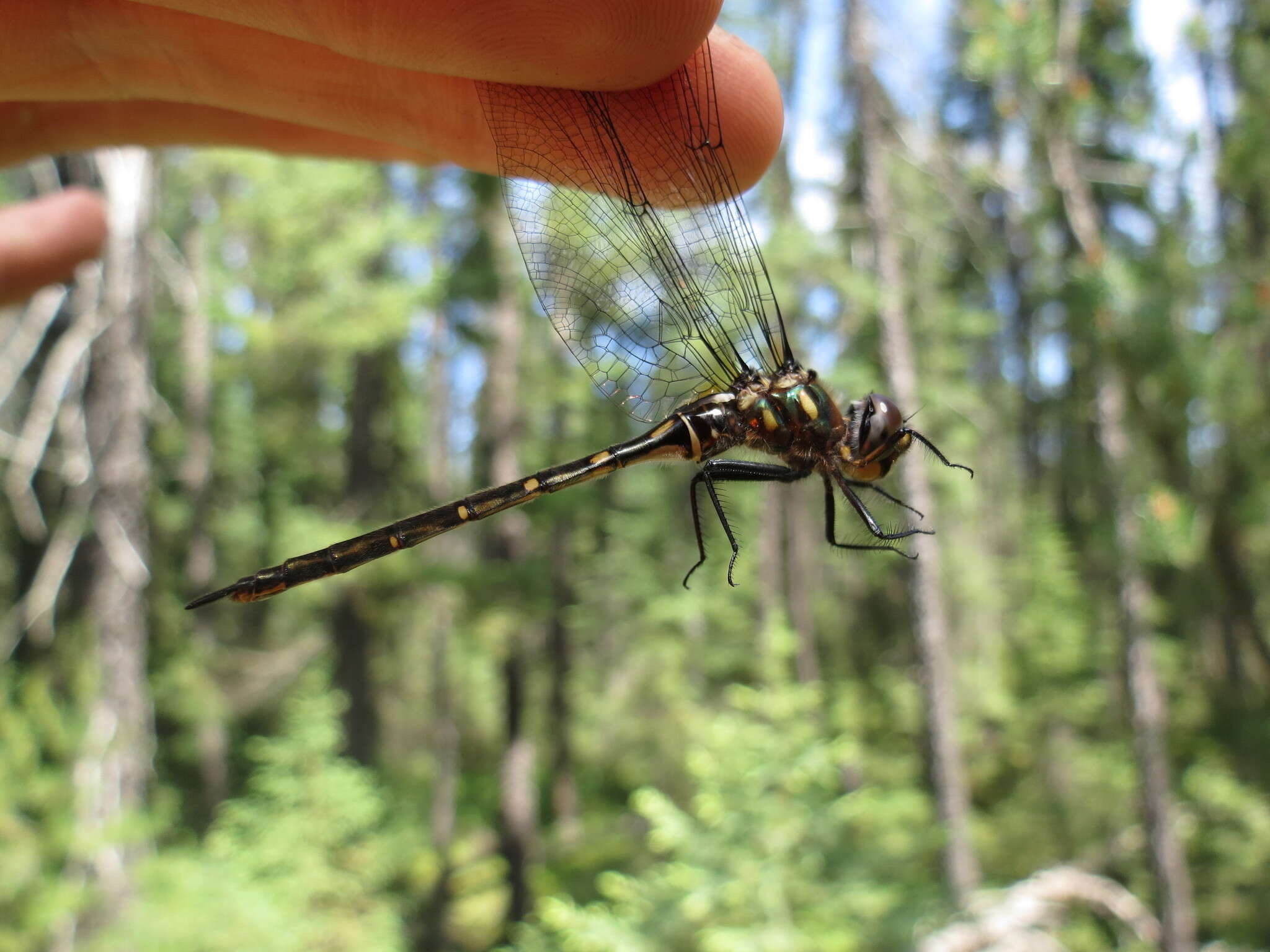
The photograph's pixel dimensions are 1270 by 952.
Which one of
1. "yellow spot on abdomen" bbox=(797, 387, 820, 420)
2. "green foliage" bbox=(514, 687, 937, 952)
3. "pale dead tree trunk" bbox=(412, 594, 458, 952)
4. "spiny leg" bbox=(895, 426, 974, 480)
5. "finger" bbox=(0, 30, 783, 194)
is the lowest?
"pale dead tree trunk" bbox=(412, 594, 458, 952)

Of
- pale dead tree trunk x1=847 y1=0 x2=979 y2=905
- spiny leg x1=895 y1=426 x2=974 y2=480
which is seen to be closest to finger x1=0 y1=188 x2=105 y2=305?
spiny leg x1=895 y1=426 x2=974 y2=480

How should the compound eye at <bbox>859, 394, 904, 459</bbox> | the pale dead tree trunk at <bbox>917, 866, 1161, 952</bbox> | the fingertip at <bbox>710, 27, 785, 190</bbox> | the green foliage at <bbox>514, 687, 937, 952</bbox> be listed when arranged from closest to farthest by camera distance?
the fingertip at <bbox>710, 27, 785, 190</bbox>
the compound eye at <bbox>859, 394, 904, 459</bbox>
the pale dead tree trunk at <bbox>917, 866, 1161, 952</bbox>
the green foliage at <bbox>514, 687, 937, 952</bbox>

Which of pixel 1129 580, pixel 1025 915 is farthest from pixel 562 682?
pixel 1025 915

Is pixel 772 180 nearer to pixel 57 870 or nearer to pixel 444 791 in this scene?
pixel 57 870

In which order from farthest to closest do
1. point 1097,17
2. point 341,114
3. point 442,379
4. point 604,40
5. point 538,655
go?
point 442,379
point 538,655
point 1097,17
point 341,114
point 604,40

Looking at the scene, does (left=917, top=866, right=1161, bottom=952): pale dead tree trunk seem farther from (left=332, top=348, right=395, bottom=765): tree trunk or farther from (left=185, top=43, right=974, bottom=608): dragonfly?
(left=332, top=348, right=395, bottom=765): tree trunk

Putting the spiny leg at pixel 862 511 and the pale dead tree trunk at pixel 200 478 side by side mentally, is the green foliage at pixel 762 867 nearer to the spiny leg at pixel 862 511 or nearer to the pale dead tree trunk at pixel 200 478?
the spiny leg at pixel 862 511

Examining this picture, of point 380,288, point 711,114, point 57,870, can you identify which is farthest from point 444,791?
point 711,114

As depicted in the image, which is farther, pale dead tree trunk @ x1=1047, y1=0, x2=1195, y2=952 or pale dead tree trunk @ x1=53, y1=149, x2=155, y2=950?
pale dead tree trunk @ x1=1047, y1=0, x2=1195, y2=952
